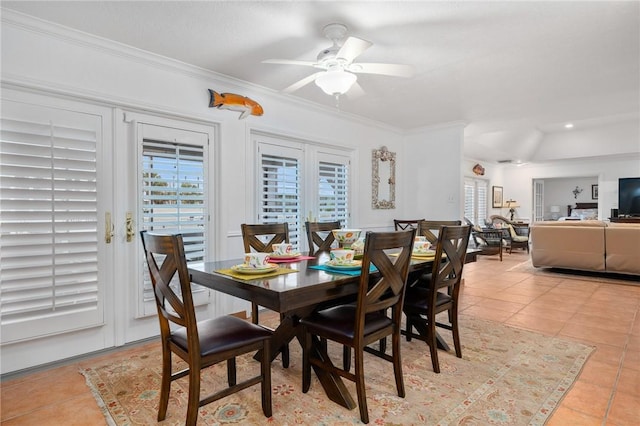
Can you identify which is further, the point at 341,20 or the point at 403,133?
the point at 403,133

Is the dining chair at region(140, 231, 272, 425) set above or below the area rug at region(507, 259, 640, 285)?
above

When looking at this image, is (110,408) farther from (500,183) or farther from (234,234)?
(500,183)

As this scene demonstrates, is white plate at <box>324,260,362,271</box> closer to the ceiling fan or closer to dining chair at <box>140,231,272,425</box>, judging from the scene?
dining chair at <box>140,231,272,425</box>

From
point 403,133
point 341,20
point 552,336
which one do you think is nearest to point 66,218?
point 341,20

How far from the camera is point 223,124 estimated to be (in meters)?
3.50

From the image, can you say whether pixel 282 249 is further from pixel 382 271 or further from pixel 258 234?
pixel 382 271

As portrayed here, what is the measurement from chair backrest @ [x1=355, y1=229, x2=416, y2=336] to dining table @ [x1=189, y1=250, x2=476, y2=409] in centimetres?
9

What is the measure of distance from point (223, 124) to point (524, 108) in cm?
395

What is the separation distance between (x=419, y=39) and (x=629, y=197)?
8.97m

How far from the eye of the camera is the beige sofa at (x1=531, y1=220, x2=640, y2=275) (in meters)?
5.15

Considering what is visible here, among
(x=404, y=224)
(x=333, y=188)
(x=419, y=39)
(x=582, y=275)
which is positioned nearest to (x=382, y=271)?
(x=419, y=39)

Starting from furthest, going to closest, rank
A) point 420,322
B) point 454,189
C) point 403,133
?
point 403,133
point 454,189
point 420,322

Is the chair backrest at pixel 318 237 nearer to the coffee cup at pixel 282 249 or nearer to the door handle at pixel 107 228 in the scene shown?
the coffee cup at pixel 282 249

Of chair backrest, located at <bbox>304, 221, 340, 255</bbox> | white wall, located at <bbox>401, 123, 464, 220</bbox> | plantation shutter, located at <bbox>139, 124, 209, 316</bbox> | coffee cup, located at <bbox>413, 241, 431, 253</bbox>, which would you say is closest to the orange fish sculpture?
plantation shutter, located at <bbox>139, 124, 209, 316</bbox>
